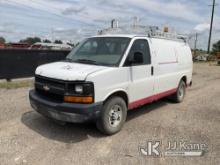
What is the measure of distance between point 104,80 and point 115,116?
0.91 metres

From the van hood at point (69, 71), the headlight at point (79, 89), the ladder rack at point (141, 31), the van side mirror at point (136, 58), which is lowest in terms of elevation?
the headlight at point (79, 89)

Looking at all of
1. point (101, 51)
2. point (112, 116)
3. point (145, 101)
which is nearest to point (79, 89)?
point (112, 116)

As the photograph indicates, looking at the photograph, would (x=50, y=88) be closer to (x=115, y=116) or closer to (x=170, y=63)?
(x=115, y=116)

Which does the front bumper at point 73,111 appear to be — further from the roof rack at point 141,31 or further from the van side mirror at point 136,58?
the roof rack at point 141,31

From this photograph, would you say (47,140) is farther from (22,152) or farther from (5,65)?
(5,65)

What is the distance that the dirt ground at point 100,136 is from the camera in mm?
3953

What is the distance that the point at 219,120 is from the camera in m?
6.08

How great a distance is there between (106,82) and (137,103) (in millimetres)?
1323

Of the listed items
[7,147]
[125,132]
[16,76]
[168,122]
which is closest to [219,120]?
[168,122]

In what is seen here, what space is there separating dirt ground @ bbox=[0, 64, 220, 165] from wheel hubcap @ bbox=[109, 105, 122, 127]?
250 millimetres

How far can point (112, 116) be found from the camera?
489 cm

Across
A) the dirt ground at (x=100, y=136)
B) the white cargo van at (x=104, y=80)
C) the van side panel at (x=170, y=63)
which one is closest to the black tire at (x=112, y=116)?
the white cargo van at (x=104, y=80)

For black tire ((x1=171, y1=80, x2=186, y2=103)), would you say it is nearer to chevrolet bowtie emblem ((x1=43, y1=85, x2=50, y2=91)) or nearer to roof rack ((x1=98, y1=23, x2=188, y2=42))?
roof rack ((x1=98, y1=23, x2=188, y2=42))

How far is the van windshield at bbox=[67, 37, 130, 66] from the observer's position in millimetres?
5012
